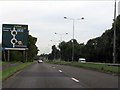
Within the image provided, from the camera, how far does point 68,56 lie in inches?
6550

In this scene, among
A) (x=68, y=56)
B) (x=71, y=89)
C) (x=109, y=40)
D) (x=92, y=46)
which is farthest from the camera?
(x=68, y=56)

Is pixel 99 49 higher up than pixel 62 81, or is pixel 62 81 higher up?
pixel 62 81

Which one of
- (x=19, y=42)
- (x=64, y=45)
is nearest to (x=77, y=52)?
(x=64, y=45)

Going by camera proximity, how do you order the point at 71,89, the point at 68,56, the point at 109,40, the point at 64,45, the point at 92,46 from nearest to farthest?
the point at 71,89 → the point at 109,40 → the point at 92,46 → the point at 68,56 → the point at 64,45

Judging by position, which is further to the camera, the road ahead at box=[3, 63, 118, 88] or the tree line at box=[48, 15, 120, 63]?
the tree line at box=[48, 15, 120, 63]

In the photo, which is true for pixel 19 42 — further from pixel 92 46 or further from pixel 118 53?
pixel 92 46

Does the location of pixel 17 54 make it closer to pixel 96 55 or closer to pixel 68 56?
pixel 96 55

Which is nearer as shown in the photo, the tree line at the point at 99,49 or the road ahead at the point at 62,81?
the road ahead at the point at 62,81

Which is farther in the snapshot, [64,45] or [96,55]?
[64,45]

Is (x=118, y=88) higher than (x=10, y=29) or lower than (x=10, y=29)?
lower

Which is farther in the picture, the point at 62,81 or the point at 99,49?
the point at 99,49

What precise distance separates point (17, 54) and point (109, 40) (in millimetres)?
24172

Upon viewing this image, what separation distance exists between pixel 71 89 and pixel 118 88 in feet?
7.71

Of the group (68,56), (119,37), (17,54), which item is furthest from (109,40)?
(68,56)
